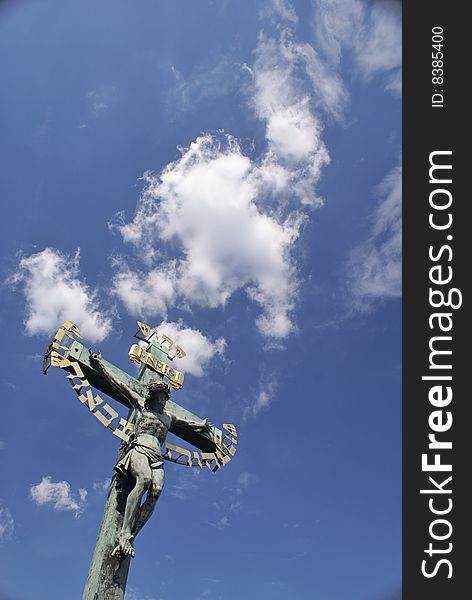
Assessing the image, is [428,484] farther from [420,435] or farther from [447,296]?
[447,296]

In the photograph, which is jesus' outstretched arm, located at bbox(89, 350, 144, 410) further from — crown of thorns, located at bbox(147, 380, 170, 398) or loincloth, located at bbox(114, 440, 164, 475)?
loincloth, located at bbox(114, 440, 164, 475)

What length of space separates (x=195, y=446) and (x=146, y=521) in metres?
2.50

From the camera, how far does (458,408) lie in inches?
301

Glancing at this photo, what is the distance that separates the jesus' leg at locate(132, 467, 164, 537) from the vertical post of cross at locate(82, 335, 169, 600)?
263 mm

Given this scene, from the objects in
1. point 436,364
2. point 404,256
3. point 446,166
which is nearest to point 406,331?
point 436,364

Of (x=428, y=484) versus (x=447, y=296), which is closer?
(x=428, y=484)

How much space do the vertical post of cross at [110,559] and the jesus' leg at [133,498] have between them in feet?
0.56

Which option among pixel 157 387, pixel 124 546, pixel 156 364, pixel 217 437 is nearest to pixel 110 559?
pixel 124 546

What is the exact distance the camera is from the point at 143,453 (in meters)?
8.03

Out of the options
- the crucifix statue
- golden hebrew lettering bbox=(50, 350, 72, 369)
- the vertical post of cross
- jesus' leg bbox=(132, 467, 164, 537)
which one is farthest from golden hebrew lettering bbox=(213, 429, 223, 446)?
golden hebrew lettering bbox=(50, 350, 72, 369)

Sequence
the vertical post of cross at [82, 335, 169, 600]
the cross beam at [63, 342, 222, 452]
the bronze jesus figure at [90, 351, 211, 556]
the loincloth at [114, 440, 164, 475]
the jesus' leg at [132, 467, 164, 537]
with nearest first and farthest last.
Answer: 1. the vertical post of cross at [82, 335, 169, 600]
2. the bronze jesus figure at [90, 351, 211, 556]
3. the jesus' leg at [132, 467, 164, 537]
4. the loincloth at [114, 440, 164, 475]
5. the cross beam at [63, 342, 222, 452]

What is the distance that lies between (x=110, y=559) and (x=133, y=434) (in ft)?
5.86

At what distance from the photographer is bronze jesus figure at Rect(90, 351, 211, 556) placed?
7465mm

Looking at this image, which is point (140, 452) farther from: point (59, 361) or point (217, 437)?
point (217, 437)
